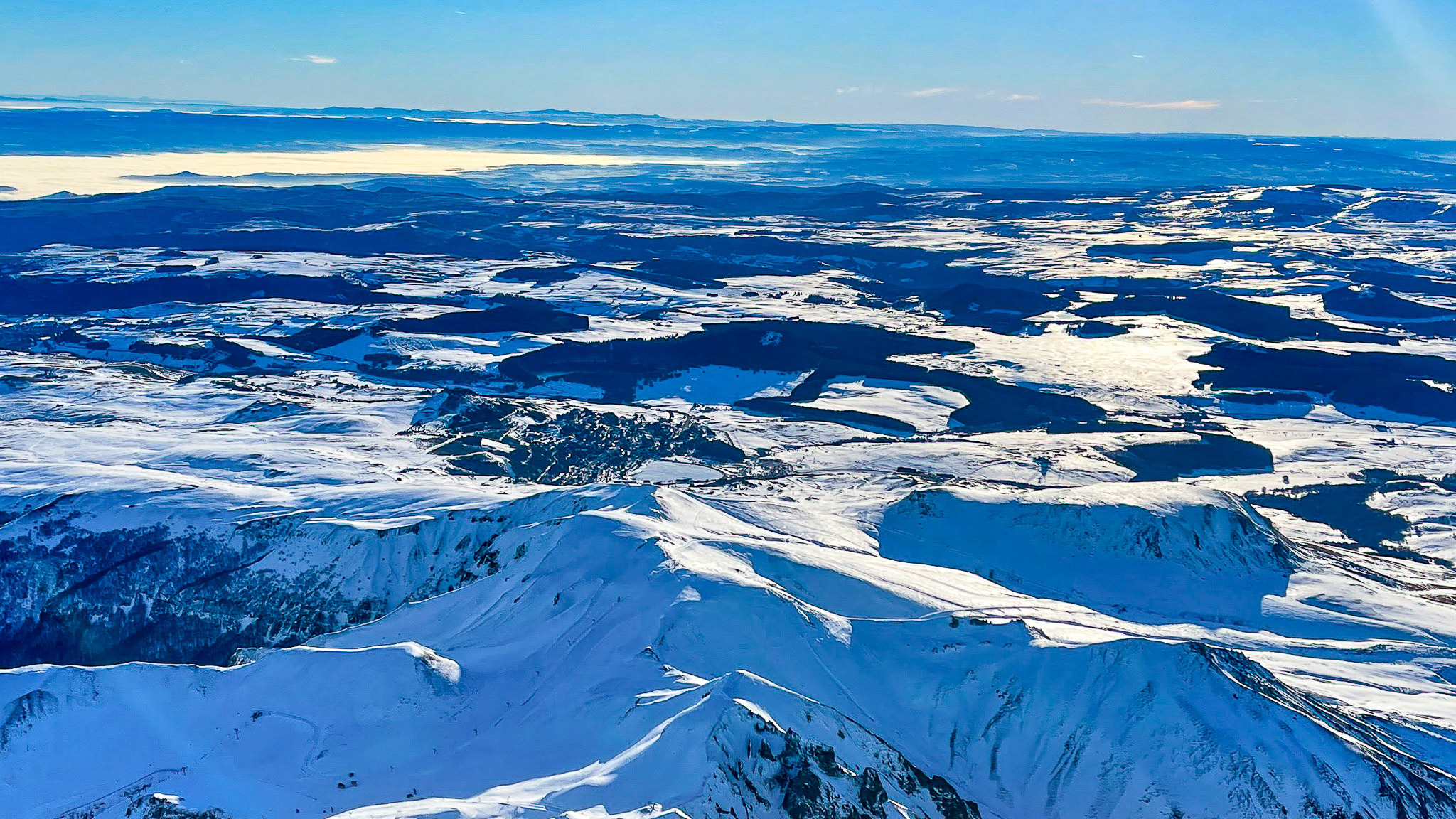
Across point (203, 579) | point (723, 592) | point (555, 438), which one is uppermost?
point (723, 592)

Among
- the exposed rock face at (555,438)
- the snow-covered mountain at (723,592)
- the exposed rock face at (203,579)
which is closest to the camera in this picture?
the snow-covered mountain at (723,592)

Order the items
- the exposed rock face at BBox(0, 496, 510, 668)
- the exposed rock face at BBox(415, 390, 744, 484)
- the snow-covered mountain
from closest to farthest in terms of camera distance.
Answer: the snow-covered mountain < the exposed rock face at BBox(0, 496, 510, 668) < the exposed rock face at BBox(415, 390, 744, 484)

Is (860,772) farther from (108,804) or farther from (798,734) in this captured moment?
(108,804)

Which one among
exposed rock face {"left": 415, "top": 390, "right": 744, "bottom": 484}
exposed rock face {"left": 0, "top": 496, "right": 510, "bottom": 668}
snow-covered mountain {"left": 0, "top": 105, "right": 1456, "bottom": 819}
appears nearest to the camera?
snow-covered mountain {"left": 0, "top": 105, "right": 1456, "bottom": 819}

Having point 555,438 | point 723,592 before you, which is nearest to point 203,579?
point 723,592

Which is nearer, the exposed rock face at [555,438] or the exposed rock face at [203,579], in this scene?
the exposed rock face at [203,579]

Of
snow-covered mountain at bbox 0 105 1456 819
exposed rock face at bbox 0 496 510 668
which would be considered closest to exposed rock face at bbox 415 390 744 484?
snow-covered mountain at bbox 0 105 1456 819

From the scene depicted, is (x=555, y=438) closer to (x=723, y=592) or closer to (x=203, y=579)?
(x=203, y=579)

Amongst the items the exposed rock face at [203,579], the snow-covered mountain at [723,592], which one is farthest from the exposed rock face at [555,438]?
the exposed rock face at [203,579]

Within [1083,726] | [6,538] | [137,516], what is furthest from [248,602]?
[1083,726]

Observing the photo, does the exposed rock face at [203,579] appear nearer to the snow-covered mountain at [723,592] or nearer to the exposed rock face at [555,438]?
the snow-covered mountain at [723,592]

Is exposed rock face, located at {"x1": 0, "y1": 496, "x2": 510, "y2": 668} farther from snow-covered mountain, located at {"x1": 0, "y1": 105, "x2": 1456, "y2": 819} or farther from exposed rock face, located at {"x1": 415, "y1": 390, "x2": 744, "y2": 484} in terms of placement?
exposed rock face, located at {"x1": 415, "y1": 390, "x2": 744, "y2": 484}
